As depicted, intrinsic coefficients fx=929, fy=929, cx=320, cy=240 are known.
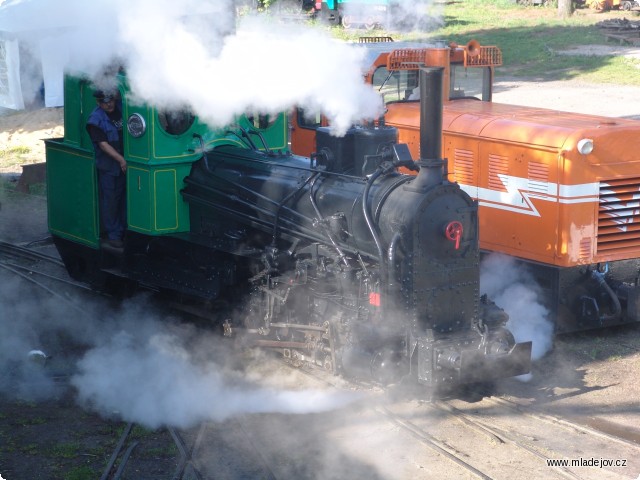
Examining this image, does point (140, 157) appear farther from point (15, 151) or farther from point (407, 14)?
point (15, 151)

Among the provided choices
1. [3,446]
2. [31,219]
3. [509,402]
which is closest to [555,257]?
[509,402]

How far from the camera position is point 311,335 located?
716 cm

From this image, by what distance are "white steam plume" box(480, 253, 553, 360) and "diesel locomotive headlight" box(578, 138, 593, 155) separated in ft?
4.01

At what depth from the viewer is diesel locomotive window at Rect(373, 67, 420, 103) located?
35.2ft

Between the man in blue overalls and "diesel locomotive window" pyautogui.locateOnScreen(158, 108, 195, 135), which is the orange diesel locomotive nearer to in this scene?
"diesel locomotive window" pyautogui.locateOnScreen(158, 108, 195, 135)

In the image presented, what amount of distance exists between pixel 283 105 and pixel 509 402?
3406mm

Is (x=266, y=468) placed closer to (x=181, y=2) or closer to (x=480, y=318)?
(x=480, y=318)

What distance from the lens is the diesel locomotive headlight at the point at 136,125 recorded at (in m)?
8.11

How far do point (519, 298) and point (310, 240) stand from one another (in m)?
2.29

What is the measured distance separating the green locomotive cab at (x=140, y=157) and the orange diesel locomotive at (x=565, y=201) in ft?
6.67

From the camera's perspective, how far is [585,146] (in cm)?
816

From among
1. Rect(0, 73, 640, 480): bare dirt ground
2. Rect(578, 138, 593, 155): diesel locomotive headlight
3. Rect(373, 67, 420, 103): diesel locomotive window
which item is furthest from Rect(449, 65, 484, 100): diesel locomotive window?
Rect(0, 73, 640, 480): bare dirt ground

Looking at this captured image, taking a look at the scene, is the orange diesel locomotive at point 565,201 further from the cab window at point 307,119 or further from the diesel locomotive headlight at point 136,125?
the diesel locomotive headlight at point 136,125

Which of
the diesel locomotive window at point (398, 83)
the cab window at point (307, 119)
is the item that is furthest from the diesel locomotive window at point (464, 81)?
the cab window at point (307, 119)
